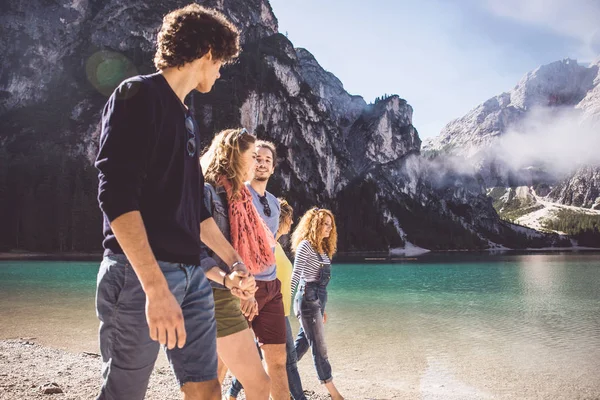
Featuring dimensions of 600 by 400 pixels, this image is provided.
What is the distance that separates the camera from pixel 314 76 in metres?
199

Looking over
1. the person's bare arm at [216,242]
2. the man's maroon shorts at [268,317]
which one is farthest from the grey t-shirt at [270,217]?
the person's bare arm at [216,242]

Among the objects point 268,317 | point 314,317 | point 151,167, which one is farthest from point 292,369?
point 151,167

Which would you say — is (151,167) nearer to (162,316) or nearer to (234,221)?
(162,316)

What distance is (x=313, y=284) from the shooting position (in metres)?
5.51

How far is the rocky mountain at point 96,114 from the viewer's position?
312 feet

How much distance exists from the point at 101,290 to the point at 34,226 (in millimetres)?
102970

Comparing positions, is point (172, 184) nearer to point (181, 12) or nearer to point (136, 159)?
point (136, 159)

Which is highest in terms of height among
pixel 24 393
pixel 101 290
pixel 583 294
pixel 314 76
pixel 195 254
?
pixel 314 76

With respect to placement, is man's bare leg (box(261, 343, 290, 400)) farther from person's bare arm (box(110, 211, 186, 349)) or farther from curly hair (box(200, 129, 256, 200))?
person's bare arm (box(110, 211, 186, 349))

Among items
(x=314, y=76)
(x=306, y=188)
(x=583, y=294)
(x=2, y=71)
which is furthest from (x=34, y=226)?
(x=314, y=76)

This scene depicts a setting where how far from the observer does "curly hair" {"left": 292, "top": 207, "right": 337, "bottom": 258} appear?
578cm

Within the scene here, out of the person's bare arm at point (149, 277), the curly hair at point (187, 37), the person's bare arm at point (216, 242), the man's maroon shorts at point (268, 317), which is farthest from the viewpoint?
the man's maroon shorts at point (268, 317)

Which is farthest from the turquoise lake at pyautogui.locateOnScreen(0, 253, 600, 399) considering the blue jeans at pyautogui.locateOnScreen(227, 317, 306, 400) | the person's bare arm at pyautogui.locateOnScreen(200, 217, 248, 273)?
the person's bare arm at pyautogui.locateOnScreen(200, 217, 248, 273)

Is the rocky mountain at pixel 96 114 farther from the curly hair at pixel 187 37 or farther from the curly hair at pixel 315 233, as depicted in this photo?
the curly hair at pixel 187 37
